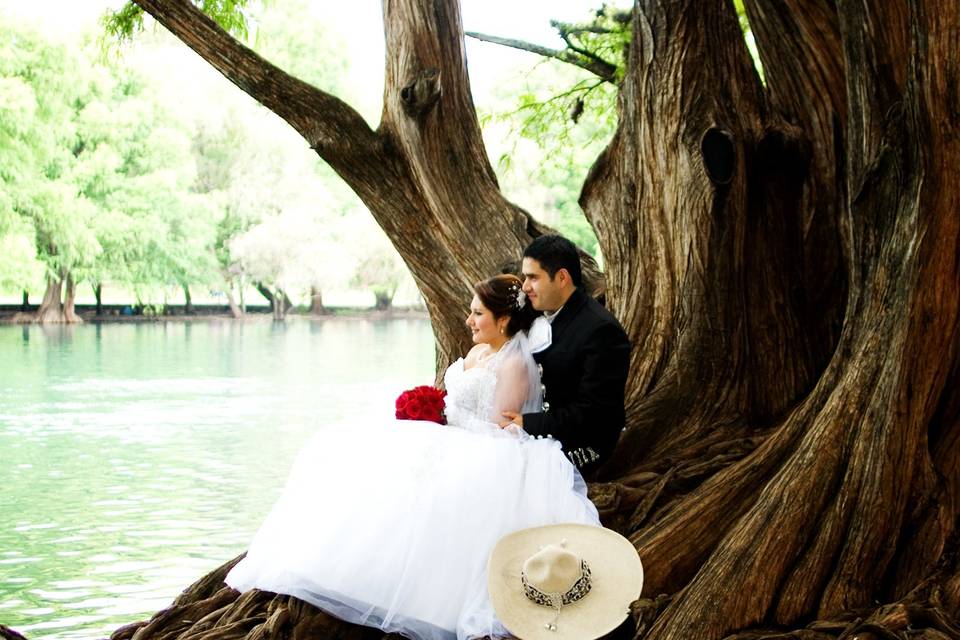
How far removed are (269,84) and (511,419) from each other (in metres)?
2.73

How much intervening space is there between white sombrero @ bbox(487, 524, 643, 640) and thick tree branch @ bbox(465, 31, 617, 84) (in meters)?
5.60

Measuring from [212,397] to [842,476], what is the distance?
15.4 meters

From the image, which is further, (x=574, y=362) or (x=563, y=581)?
(x=574, y=362)

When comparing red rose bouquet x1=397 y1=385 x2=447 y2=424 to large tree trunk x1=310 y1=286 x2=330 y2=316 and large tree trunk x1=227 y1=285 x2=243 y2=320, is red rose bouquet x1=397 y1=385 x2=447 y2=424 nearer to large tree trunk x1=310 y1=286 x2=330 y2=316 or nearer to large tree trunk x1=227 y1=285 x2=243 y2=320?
large tree trunk x1=227 y1=285 x2=243 y2=320

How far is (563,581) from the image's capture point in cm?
421

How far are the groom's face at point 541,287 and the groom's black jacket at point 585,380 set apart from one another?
0.08m

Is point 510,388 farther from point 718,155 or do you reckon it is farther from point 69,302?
point 69,302

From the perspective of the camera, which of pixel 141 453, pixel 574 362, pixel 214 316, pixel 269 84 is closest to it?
pixel 574 362

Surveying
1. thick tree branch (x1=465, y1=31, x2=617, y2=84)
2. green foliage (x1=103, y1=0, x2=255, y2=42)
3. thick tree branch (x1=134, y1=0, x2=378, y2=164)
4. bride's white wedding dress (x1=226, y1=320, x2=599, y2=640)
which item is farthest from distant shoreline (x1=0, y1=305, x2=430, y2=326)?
bride's white wedding dress (x1=226, y1=320, x2=599, y2=640)

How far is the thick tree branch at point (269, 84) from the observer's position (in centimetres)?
665

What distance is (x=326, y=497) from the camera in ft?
15.0

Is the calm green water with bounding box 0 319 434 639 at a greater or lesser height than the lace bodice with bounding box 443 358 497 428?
lesser

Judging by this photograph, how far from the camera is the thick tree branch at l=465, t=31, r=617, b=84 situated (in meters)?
9.42

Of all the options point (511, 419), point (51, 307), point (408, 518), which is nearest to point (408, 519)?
point (408, 518)
